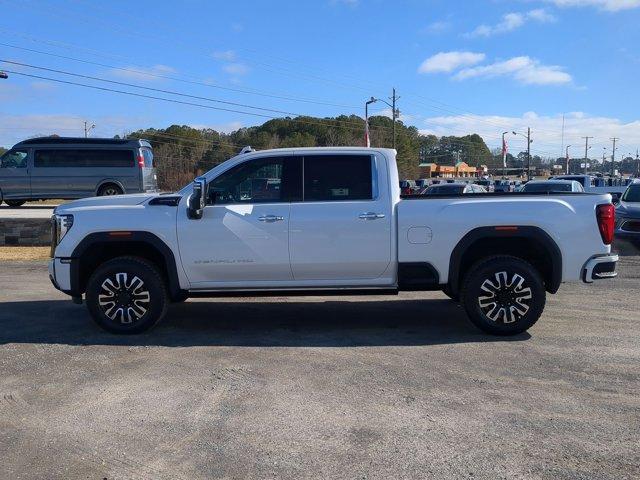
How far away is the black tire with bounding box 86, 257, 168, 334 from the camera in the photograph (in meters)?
6.77

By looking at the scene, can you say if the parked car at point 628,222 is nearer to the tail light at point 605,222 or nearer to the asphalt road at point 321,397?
the asphalt road at point 321,397

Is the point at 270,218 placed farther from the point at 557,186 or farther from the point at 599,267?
the point at 557,186

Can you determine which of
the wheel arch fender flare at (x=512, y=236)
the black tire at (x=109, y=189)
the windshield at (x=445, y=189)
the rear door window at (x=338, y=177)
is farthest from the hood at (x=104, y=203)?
the windshield at (x=445, y=189)

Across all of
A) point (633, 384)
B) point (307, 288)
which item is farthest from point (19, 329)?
point (633, 384)

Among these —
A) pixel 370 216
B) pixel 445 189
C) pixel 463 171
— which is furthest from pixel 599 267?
pixel 463 171

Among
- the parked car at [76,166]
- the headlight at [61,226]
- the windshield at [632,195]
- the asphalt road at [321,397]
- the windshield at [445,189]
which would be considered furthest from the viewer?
the windshield at [445,189]

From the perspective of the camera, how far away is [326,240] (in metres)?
6.63

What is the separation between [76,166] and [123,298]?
17221 mm

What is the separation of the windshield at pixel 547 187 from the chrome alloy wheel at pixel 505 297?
13.1m

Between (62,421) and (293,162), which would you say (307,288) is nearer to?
(293,162)

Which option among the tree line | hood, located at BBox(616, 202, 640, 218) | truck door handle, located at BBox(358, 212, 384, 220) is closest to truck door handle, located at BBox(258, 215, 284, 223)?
truck door handle, located at BBox(358, 212, 384, 220)

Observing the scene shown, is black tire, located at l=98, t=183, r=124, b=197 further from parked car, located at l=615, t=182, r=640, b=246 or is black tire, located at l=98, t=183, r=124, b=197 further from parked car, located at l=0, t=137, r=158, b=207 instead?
parked car, located at l=615, t=182, r=640, b=246

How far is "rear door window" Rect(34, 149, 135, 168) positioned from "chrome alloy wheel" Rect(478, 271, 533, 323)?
59.4 ft

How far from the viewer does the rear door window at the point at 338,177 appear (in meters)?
6.78
